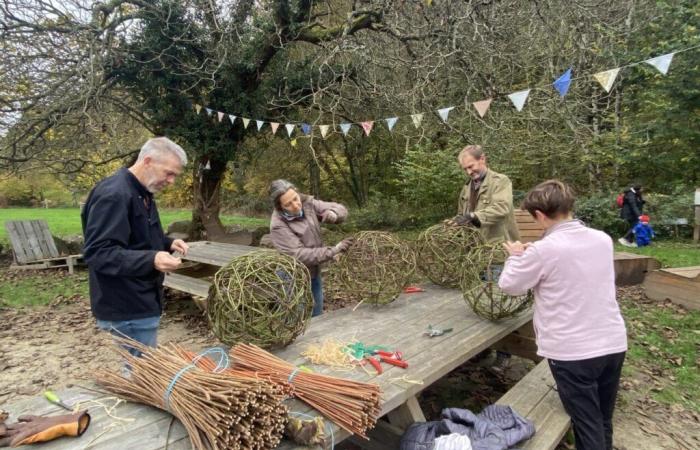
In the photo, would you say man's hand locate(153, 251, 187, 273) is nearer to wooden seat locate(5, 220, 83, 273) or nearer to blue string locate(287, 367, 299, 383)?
blue string locate(287, 367, 299, 383)

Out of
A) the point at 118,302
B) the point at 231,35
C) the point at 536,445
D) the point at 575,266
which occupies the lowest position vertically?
the point at 536,445

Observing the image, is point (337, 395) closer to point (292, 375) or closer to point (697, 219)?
point (292, 375)

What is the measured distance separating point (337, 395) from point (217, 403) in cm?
49

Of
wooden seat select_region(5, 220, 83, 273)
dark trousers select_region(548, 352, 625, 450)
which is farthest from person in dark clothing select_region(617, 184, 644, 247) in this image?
wooden seat select_region(5, 220, 83, 273)

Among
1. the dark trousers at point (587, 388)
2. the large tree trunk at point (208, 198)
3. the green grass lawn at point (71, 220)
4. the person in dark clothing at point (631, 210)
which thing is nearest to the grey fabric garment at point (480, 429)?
the dark trousers at point (587, 388)

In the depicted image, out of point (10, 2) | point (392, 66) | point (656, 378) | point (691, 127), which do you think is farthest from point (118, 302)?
point (691, 127)

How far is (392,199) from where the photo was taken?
571 inches

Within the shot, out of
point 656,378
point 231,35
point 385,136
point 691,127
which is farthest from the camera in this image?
point 385,136

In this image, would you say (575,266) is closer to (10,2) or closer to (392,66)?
(392,66)

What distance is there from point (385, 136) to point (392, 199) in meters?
2.13

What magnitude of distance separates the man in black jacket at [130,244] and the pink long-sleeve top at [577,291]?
1873 millimetres

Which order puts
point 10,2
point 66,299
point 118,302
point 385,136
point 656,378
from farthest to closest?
point 385,136 → point 66,299 → point 10,2 → point 656,378 → point 118,302

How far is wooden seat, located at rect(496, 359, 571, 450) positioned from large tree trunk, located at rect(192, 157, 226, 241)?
803 centimetres

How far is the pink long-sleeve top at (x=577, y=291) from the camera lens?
80.7 inches
